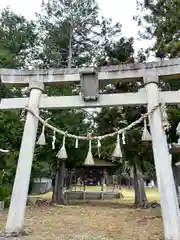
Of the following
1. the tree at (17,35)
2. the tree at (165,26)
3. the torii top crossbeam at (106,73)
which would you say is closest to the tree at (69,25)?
the tree at (17,35)

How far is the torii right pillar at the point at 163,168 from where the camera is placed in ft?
14.4

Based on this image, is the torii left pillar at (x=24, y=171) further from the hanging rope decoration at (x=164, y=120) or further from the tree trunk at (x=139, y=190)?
the tree trunk at (x=139, y=190)

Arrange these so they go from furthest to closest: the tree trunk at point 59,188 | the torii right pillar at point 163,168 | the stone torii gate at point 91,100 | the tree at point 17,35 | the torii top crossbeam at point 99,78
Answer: the tree at point 17,35 → the tree trunk at point 59,188 → the torii top crossbeam at point 99,78 → the stone torii gate at point 91,100 → the torii right pillar at point 163,168

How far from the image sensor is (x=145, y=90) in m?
5.50

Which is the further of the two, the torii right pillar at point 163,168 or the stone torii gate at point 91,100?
the stone torii gate at point 91,100

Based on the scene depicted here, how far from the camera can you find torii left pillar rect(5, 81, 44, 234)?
4.86 metres

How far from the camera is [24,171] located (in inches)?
203

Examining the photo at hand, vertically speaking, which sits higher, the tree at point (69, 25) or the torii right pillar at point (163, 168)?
the tree at point (69, 25)

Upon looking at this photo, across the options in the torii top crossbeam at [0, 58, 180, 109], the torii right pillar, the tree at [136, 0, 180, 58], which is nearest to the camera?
the torii right pillar

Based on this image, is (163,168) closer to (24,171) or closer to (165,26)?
(24,171)

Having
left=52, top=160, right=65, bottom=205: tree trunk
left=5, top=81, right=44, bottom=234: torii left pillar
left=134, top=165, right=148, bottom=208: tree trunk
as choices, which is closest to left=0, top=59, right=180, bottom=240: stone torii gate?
left=5, top=81, right=44, bottom=234: torii left pillar

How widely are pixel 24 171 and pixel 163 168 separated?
268 cm

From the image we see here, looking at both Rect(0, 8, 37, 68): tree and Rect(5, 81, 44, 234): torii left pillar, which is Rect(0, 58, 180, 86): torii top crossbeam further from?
Rect(0, 8, 37, 68): tree

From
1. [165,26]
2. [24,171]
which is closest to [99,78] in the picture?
[24,171]
